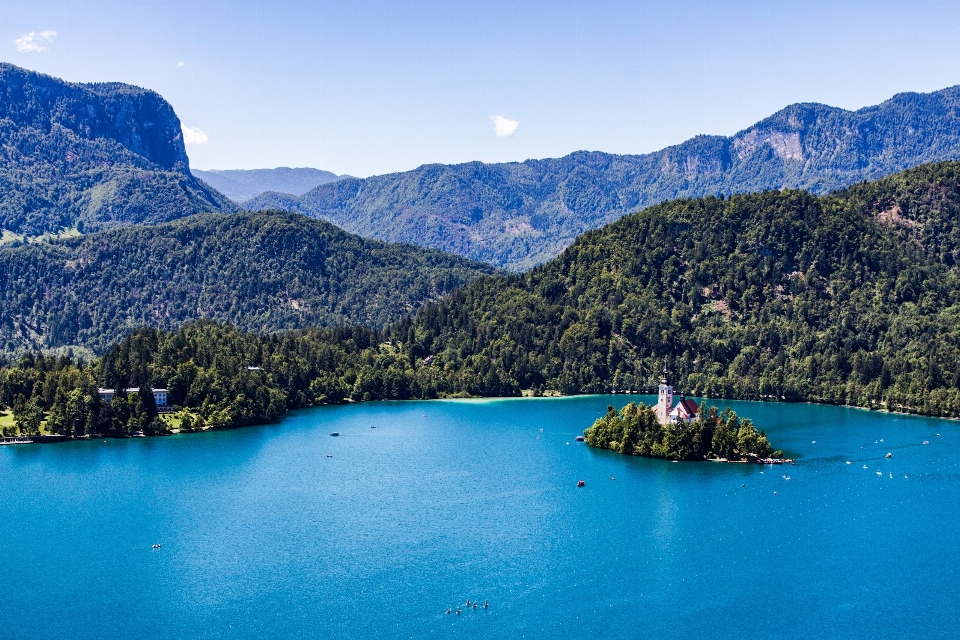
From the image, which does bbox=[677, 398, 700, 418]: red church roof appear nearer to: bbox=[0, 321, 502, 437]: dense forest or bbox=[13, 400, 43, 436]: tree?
bbox=[0, 321, 502, 437]: dense forest

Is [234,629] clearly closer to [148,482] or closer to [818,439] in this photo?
[148,482]

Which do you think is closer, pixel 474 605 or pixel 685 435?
pixel 474 605

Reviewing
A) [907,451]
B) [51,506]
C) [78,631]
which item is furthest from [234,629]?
[907,451]

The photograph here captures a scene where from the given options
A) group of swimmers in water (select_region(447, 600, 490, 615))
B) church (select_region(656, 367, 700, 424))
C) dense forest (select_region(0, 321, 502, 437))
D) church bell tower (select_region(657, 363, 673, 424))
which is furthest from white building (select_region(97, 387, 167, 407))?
group of swimmers in water (select_region(447, 600, 490, 615))

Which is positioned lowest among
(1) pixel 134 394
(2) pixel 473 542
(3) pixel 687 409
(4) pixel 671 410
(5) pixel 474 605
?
(5) pixel 474 605

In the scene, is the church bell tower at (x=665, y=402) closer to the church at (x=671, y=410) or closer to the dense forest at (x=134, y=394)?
the church at (x=671, y=410)

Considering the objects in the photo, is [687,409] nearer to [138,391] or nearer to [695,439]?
[695,439]

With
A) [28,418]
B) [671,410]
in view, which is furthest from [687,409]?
[28,418]

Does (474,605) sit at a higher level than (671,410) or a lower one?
lower
